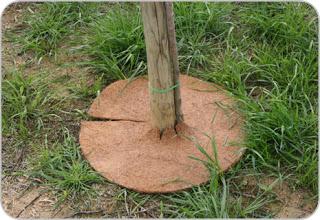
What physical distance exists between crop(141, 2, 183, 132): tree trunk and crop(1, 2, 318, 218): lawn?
1.19 feet

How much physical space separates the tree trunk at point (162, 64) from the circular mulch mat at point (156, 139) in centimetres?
10

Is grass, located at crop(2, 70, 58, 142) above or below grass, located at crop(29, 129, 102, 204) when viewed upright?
above

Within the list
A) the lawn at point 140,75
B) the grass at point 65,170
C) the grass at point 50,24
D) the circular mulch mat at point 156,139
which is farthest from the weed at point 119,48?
the grass at point 65,170

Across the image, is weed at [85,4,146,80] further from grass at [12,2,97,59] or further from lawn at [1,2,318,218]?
grass at [12,2,97,59]

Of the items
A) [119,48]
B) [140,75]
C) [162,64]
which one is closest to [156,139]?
[162,64]

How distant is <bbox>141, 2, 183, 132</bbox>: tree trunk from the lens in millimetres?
2668

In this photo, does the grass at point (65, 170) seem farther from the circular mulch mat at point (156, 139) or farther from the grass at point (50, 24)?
the grass at point (50, 24)

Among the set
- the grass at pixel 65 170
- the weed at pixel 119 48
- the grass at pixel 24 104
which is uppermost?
the weed at pixel 119 48

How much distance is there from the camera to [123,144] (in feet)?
9.93

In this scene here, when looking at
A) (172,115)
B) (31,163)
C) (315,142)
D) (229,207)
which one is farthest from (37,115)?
(315,142)

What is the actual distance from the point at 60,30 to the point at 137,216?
4.41 ft

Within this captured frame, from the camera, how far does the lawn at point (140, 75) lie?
2.84m

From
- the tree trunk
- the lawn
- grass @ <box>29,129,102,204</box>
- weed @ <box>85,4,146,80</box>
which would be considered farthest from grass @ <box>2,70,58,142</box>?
the tree trunk

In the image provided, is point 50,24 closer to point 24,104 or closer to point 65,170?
point 24,104
